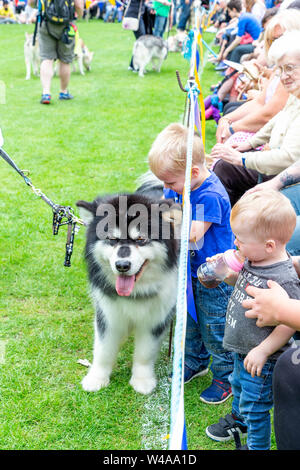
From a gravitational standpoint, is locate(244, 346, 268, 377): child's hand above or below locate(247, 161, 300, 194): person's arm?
below

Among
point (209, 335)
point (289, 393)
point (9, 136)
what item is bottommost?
point (9, 136)

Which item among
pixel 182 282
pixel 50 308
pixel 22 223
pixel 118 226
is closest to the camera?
pixel 182 282

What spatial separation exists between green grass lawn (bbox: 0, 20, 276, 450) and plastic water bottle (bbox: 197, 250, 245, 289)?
2.54 feet

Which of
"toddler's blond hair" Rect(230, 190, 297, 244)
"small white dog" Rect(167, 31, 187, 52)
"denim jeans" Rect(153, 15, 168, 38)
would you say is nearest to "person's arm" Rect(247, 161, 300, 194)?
"toddler's blond hair" Rect(230, 190, 297, 244)

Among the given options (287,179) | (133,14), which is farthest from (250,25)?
(287,179)

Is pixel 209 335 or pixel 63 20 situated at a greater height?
pixel 63 20

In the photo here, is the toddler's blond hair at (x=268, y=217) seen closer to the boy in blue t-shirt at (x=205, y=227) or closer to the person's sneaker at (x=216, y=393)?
the boy in blue t-shirt at (x=205, y=227)

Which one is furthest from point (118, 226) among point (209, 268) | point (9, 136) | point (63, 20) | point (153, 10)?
point (153, 10)

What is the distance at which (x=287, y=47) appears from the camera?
2334 mm

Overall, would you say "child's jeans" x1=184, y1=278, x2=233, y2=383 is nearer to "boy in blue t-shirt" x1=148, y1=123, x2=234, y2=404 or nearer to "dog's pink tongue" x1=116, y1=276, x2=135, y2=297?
"boy in blue t-shirt" x1=148, y1=123, x2=234, y2=404

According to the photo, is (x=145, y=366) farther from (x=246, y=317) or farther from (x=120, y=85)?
(x=120, y=85)

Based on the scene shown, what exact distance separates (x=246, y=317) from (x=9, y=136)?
17.5ft

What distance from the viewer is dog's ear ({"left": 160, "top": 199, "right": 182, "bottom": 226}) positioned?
6.91ft

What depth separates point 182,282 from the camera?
1174mm
